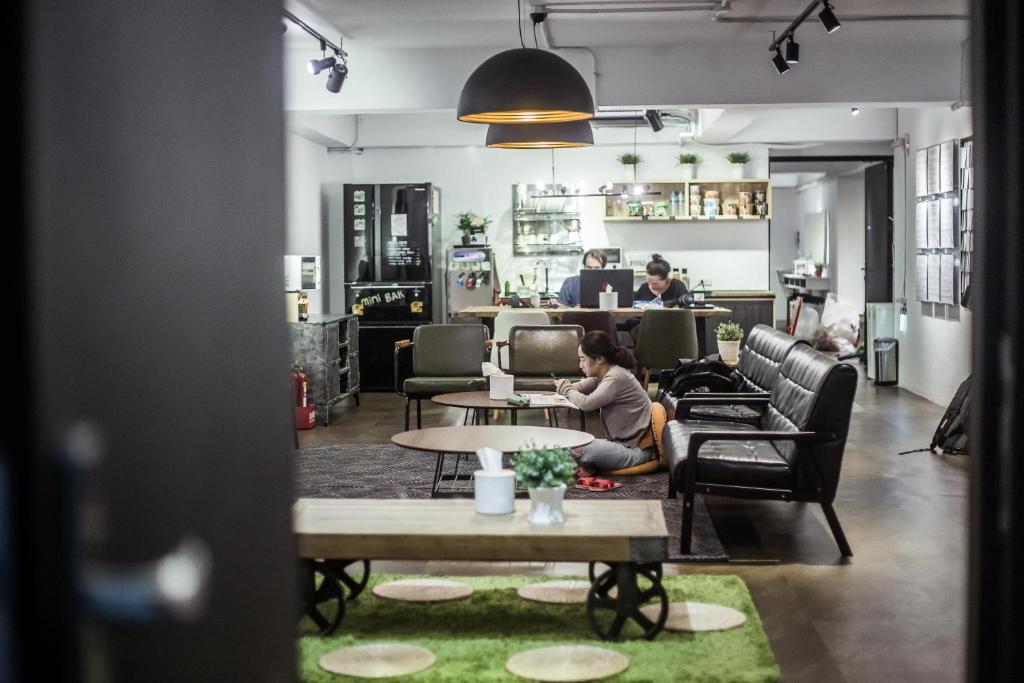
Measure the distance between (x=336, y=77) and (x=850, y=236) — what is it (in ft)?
41.1

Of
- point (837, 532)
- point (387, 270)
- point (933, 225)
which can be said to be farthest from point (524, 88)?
point (387, 270)

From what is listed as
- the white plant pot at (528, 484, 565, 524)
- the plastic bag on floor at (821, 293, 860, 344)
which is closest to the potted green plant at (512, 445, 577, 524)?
the white plant pot at (528, 484, 565, 524)

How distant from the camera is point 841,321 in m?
16.5

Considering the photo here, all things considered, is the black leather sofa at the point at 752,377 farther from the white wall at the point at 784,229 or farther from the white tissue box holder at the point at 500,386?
the white wall at the point at 784,229

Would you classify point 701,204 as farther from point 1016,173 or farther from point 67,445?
point 67,445

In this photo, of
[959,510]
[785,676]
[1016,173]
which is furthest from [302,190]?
[1016,173]

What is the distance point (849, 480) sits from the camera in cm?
700

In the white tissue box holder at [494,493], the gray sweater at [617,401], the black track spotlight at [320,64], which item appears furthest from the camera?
the black track spotlight at [320,64]

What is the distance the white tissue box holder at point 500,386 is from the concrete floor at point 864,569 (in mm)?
1522

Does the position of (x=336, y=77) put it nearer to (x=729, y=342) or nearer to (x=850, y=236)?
(x=729, y=342)

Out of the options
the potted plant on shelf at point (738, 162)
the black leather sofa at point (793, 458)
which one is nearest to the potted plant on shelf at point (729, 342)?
the black leather sofa at point (793, 458)

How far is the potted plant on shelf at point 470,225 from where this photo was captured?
514 inches

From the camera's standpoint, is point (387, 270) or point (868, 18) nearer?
point (868, 18)

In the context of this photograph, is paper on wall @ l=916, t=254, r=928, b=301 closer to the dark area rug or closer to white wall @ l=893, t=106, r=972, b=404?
white wall @ l=893, t=106, r=972, b=404
